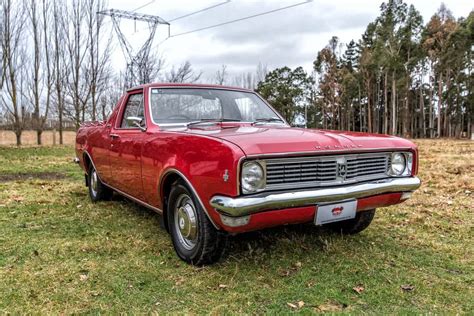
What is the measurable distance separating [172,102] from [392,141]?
2185 millimetres

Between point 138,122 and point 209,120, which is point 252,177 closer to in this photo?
point 209,120

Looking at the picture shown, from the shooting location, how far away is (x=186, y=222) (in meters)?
3.24

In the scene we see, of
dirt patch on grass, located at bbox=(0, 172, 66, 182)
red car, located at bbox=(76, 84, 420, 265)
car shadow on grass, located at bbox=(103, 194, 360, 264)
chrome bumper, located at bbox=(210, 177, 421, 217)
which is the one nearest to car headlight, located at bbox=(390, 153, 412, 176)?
red car, located at bbox=(76, 84, 420, 265)

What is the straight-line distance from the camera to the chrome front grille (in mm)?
2746

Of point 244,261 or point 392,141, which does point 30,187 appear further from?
point 392,141

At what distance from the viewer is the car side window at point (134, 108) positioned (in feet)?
13.6

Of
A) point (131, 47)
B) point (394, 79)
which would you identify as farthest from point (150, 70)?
point (394, 79)

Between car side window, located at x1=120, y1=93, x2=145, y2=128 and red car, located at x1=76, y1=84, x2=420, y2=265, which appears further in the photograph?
car side window, located at x1=120, y1=93, x2=145, y2=128

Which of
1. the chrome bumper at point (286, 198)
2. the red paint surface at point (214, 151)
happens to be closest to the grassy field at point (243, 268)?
the red paint surface at point (214, 151)

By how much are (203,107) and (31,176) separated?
6430 millimetres

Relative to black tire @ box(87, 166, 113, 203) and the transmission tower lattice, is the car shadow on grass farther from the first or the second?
the transmission tower lattice

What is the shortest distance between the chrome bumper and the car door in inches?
57.7

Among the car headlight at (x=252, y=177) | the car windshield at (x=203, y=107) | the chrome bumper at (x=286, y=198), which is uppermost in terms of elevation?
the car windshield at (x=203, y=107)

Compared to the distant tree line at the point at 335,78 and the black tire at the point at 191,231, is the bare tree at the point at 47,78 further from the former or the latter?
the black tire at the point at 191,231
